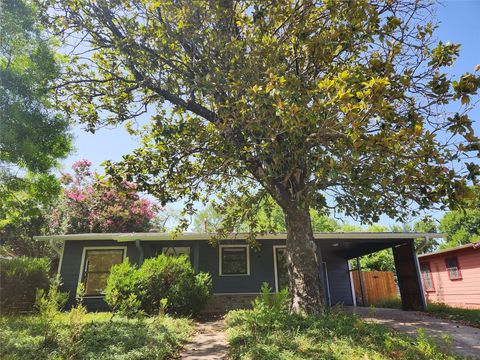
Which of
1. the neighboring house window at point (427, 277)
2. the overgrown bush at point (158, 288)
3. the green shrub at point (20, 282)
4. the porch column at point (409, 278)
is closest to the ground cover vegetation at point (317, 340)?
the overgrown bush at point (158, 288)

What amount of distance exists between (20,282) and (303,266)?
9.36 meters

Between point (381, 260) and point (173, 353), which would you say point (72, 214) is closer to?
point (173, 353)

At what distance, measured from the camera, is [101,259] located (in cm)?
1425

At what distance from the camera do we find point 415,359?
4.84 meters

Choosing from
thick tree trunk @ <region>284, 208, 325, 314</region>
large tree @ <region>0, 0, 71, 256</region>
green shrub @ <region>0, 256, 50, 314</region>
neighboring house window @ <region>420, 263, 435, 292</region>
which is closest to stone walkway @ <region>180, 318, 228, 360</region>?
thick tree trunk @ <region>284, 208, 325, 314</region>

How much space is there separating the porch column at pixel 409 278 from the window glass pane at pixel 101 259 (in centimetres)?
1171

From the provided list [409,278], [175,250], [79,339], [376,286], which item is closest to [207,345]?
[79,339]

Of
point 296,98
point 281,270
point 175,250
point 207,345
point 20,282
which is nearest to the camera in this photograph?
point 296,98

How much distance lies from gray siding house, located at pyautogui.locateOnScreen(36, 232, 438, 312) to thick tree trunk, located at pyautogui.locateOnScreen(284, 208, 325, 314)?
488cm

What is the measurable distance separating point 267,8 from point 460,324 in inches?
392

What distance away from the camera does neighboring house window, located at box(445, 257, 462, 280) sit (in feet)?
54.2

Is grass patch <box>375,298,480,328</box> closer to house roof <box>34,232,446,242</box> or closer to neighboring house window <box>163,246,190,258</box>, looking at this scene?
house roof <box>34,232,446,242</box>

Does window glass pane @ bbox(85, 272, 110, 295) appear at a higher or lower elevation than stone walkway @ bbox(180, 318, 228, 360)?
higher

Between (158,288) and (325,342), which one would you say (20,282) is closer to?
(158,288)
